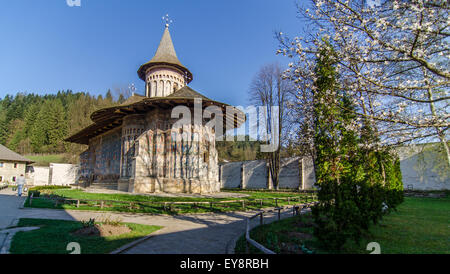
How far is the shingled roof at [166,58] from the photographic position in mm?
25156

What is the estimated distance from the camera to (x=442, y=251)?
199 inches

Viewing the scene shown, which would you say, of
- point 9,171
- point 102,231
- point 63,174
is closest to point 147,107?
point 102,231

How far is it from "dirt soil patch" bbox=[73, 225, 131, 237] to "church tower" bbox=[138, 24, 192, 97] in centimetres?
1966

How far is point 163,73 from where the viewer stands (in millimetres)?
25328

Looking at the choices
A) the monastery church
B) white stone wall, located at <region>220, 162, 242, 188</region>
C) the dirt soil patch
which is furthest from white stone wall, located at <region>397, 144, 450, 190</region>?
the dirt soil patch

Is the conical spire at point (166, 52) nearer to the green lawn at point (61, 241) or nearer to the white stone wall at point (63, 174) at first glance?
the green lawn at point (61, 241)

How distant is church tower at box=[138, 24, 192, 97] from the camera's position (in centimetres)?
2506

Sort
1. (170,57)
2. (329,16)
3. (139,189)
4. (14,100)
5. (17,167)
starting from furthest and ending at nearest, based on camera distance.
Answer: (14,100) → (17,167) → (170,57) → (139,189) → (329,16)

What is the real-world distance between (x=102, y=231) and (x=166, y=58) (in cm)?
2224

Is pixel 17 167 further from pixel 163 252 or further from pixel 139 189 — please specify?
pixel 163 252

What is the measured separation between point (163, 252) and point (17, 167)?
41.4 metres

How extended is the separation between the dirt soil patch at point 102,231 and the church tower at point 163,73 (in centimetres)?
1966

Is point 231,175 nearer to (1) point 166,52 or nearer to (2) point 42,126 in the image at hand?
(1) point 166,52
